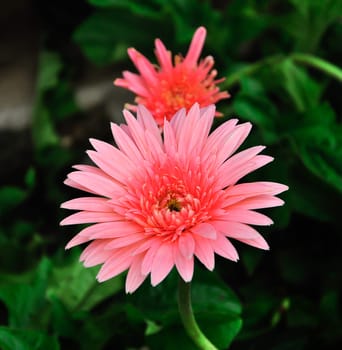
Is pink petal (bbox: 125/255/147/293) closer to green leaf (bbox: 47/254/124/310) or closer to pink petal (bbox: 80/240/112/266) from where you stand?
pink petal (bbox: 80/240/112/266)

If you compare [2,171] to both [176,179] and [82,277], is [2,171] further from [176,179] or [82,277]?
[176,179]

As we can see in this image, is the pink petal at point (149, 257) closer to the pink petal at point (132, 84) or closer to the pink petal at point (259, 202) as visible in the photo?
the pink petal at point (259, 202)

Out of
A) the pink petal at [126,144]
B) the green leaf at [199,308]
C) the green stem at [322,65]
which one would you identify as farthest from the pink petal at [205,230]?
the green stem at [322,65]

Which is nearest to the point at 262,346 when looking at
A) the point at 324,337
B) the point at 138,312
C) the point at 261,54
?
the point at 324,337

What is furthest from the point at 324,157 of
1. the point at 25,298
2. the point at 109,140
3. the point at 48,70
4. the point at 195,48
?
the point at 48,70

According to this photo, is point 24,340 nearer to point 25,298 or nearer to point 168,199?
point 25,298

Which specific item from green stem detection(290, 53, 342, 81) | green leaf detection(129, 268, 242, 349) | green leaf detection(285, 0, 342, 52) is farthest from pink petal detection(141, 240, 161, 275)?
green leaf detection(285, 0, 342, 52)
